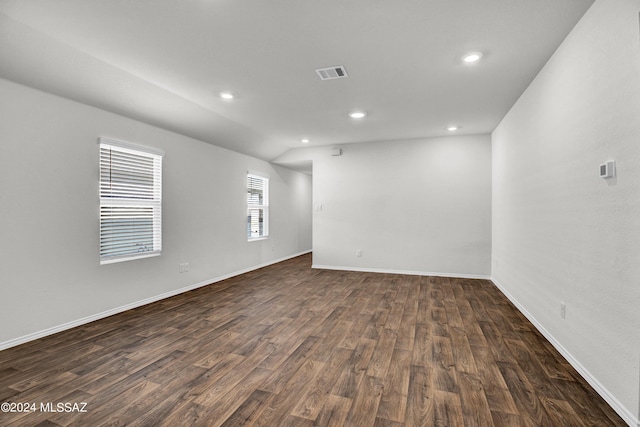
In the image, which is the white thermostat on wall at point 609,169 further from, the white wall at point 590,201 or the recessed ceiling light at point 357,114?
the recessed ceiling light at point 357,114

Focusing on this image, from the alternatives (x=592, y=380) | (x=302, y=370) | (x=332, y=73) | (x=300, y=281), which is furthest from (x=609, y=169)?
(x=300, y=281)

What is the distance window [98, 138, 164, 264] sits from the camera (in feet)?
11.1

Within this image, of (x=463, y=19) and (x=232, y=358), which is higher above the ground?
(x=463, y=19)

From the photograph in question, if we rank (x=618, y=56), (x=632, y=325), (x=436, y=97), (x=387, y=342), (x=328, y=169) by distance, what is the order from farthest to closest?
(x=328, y=169) < (x=436, y=97) < (x=387, y=342) < (x=618, y=56) < (x=632, y=325)

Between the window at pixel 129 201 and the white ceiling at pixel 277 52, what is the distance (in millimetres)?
488

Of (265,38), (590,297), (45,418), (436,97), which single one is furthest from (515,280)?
(45,418)

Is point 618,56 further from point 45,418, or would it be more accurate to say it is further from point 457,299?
point 45,418

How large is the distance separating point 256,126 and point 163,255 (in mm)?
2321

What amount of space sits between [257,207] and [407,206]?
3015 mm

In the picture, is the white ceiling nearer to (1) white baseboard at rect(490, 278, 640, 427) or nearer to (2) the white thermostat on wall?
(2) the white thermostat on wall

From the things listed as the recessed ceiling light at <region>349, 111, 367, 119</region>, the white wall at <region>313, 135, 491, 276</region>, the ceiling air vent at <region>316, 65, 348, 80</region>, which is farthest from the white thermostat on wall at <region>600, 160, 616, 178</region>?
the white wall at <region>313, 135, 491, 276</region>

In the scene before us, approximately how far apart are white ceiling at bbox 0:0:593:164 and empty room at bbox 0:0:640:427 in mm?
22

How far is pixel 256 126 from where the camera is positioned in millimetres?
4699

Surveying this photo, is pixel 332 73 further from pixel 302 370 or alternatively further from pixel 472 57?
pixel 302 370
